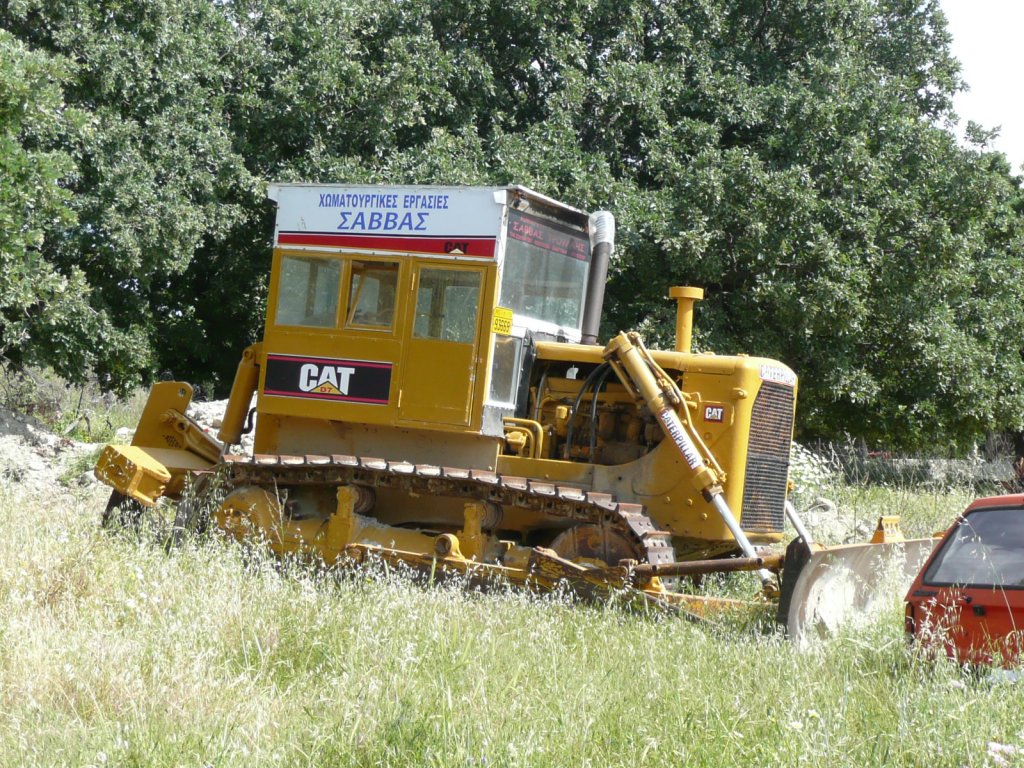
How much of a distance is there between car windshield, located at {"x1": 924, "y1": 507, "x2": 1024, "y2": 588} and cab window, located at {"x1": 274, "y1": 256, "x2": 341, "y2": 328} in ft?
15.8

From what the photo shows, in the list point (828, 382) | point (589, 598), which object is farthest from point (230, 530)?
point (828, 382)

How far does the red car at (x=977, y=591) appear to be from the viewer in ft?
18.2

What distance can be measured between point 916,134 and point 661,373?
11.3 m

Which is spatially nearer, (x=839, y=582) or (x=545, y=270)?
(x=839, y=582)

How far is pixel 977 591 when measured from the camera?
573 centimetres

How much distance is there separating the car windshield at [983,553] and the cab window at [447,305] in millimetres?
3710

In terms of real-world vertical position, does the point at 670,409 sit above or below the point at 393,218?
below

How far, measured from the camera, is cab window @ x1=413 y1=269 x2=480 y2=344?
28.2ft

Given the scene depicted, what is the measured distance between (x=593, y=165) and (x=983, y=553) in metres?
12.0

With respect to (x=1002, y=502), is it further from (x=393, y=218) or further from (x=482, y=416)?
(x=393, y=218)

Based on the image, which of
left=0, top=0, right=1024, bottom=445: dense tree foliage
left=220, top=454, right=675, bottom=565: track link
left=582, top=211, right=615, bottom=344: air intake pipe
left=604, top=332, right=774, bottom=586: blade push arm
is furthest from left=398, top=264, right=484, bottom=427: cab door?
left=0, top=0, right=1024, bottom=445: dense tree foliage

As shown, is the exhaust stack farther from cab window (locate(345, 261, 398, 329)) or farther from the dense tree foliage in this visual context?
the dense tree foliage

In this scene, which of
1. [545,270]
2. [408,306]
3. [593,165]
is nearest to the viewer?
[408,306]

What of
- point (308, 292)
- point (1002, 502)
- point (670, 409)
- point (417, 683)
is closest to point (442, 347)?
point (308, 292)
